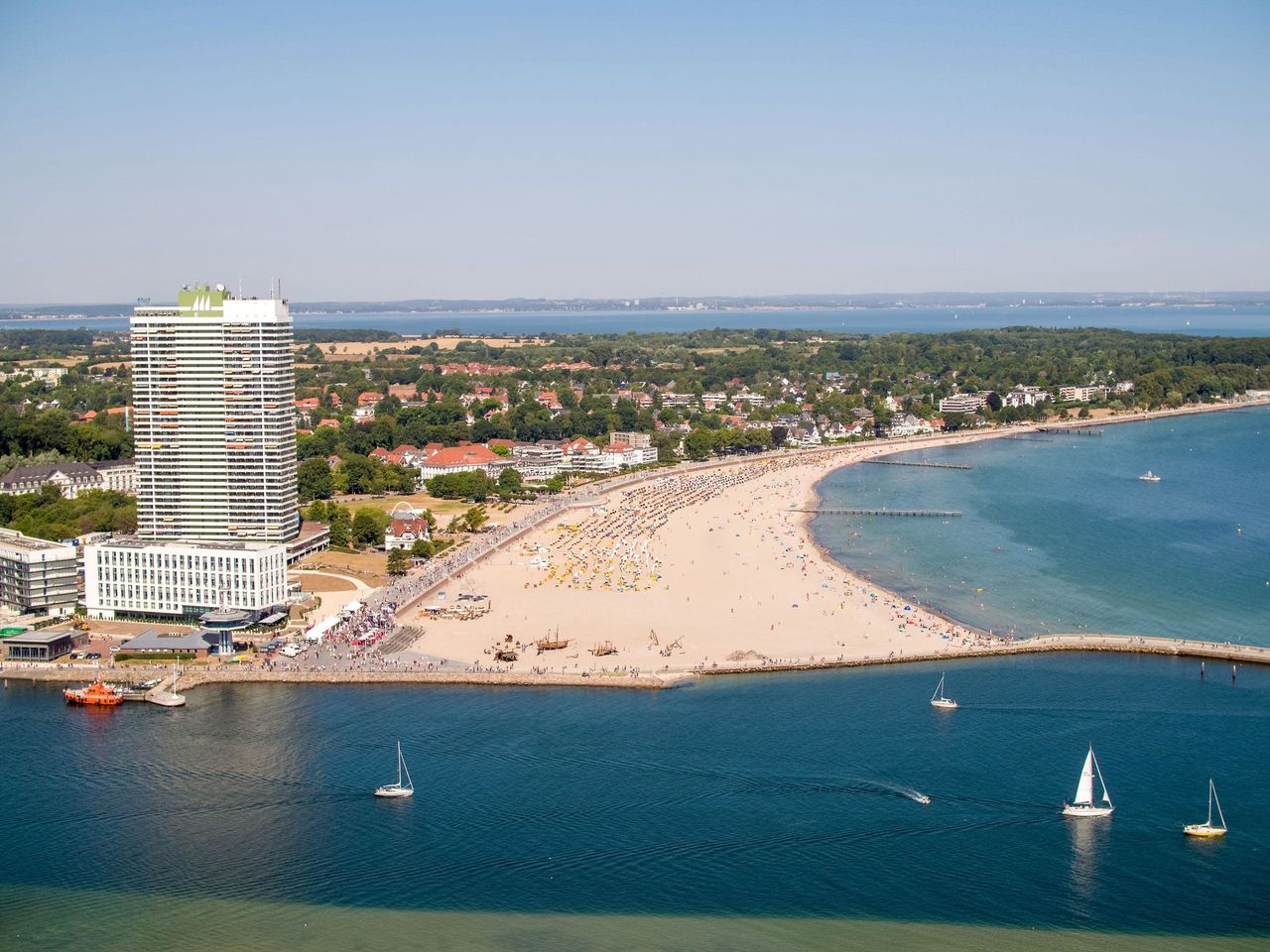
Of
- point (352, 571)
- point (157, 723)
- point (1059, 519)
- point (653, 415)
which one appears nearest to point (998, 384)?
point (653, 415)

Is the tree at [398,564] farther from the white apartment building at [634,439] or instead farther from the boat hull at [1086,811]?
the white apartment building at [634,439]

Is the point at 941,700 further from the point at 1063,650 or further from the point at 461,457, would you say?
the point at 461,457

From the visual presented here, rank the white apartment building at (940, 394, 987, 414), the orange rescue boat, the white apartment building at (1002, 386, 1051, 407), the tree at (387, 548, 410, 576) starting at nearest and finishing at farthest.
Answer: the orange rescue boat → the tree at (387, 548, 410, 576) → the white apartment building at (940, 394, 987, 414) → the white apartment building at (1002, 386, 1051, 407)

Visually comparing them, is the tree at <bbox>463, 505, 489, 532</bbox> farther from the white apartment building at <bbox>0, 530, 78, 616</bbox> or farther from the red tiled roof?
the white apartment building at <bbox>0, 530, 78, 616</bbox>

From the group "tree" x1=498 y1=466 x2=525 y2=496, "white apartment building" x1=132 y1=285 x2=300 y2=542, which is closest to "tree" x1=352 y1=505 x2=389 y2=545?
"white apartment building" x1=132 y1=285 x2=300 y2=542

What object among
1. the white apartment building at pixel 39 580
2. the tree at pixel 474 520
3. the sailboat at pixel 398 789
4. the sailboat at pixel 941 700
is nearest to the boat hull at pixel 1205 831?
the sailboat at pixel 941 700

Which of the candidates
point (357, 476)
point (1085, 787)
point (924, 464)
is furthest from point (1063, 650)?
point (924, 464)
